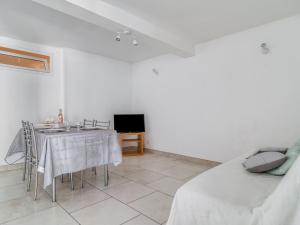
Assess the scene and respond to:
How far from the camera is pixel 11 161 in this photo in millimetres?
3613

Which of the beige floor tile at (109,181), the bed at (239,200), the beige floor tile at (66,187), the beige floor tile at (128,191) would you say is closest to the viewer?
the bed at (239,200)

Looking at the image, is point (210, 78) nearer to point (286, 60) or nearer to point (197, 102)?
point (197, 102)

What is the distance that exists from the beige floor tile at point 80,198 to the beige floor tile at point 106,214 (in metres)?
0.11

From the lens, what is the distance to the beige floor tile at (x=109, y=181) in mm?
2840

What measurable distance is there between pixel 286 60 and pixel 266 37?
501 millimetres

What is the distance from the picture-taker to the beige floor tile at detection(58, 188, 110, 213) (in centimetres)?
220

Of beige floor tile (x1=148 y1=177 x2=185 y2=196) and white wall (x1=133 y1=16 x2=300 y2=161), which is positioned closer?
beige floor tile (x1=148 y1=177 x2=185 y2=196)

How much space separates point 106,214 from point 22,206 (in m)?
1.03

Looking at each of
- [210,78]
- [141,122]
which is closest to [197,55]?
[210,78]

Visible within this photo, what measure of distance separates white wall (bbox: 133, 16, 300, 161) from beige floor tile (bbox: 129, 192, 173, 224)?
176 cm

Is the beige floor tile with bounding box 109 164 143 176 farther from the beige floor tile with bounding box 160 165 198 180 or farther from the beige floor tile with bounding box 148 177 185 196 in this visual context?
the beige floor tile with bounding box 148 177 185 196

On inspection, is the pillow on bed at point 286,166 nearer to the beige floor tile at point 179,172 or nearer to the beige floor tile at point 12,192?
the beige floor tile at point 179,172

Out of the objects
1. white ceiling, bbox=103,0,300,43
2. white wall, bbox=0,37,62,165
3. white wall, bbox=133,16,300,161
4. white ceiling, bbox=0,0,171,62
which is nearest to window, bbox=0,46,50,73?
white wall, bbox=0,37,62,165

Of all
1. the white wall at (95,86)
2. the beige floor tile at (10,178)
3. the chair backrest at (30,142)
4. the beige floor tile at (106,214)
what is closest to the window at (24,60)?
the white wall at (95,86)
